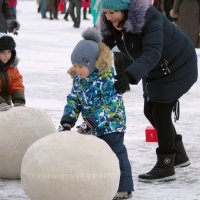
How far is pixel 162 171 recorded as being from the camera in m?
6.05

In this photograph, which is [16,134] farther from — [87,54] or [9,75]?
[9,75]

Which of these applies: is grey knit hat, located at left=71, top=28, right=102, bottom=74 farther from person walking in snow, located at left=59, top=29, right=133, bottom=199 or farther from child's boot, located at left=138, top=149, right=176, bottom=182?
child's boot, located at left=138, top=149, right=176, bottom=182

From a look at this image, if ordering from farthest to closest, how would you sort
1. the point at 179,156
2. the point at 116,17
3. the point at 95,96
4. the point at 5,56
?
the point at 5,56 → the point at 179,156 → the point at 116,17 → the point at 95,96

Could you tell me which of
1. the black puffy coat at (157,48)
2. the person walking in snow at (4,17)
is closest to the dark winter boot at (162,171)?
the black puffy coat at (157,48)

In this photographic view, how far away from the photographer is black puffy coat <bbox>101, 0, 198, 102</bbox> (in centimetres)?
550

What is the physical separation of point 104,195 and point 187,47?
1624mm

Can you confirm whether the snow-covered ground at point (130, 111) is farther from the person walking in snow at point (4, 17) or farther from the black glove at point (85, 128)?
the person walking in snow at point (4, 17)

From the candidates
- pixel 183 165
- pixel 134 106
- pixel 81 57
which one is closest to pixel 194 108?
pixel 134 106

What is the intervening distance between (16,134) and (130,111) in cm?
384

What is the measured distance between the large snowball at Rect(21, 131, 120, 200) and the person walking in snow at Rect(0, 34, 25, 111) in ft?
6.64

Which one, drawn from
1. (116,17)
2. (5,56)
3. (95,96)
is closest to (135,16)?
(116,17)

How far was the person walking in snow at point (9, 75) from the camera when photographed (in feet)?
22.7

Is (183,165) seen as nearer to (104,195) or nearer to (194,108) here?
(104,195)

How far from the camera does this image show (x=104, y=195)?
4.96 m
